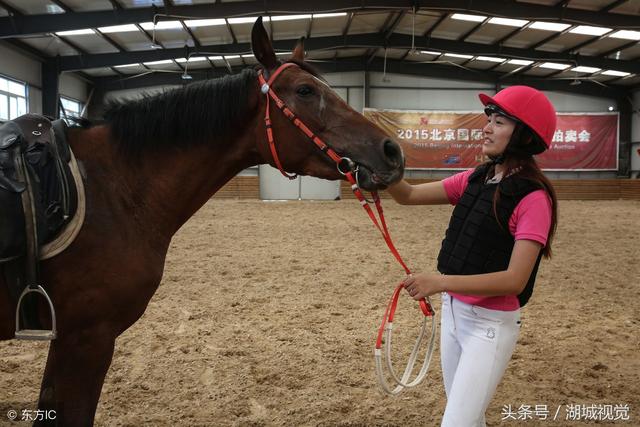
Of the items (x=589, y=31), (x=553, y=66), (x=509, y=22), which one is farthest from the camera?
(x=553, y=66)

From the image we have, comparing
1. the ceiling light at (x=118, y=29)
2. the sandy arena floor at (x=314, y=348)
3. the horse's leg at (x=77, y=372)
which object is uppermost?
the ceiling light at (x=118, y=29)

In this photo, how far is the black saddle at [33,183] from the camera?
1665 mm

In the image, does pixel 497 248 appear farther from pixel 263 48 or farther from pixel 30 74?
pixel 30 74

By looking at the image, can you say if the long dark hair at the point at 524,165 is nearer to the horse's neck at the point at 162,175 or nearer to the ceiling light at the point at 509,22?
the horse's neck at the point at 162,175

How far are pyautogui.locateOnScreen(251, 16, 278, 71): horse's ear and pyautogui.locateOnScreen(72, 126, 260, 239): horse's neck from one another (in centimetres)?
30

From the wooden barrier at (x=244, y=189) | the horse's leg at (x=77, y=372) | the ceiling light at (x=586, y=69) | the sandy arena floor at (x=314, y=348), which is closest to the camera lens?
the horse's leg at (x=77, y=372)

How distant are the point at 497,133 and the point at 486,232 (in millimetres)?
378

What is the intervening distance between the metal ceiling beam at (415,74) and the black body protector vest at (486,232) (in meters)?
20.1

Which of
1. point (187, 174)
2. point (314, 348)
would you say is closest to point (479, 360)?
point (187, 174)

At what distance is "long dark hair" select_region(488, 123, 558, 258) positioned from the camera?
1.65 metres

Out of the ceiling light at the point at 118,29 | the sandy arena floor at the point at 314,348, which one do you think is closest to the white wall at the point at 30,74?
the ceiling light at the point at 118,29

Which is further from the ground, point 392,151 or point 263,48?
point 263,48

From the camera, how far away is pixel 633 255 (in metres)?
7.64

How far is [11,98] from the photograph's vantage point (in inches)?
625
